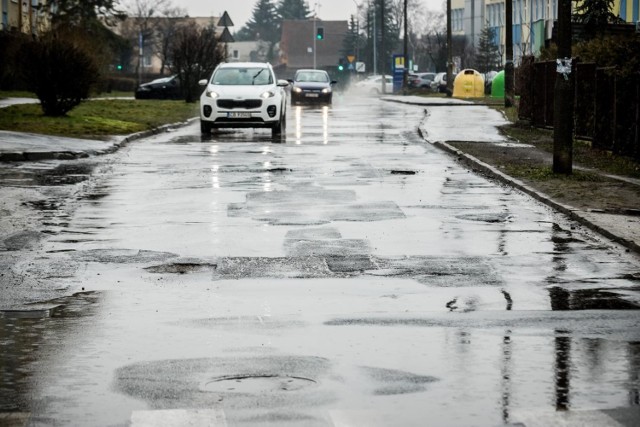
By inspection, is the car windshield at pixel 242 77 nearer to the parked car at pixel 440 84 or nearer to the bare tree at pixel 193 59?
the bare tree at pixel 193 59

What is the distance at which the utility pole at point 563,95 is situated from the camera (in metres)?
19.3

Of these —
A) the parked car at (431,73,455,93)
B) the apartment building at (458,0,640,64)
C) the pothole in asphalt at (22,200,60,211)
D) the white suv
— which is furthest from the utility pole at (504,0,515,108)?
the parked car at (431,73,455,93)

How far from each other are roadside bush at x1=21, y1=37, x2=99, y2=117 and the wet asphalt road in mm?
16169

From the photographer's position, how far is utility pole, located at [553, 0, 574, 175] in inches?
761

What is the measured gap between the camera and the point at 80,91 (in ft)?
115

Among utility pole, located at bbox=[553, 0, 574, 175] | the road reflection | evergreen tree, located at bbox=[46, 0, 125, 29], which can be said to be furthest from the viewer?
evergreen tree, located at bbox=[46, 0, 125, 29]

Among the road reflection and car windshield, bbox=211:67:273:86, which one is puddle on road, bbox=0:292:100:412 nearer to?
the road reflection

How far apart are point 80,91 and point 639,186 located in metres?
19.3

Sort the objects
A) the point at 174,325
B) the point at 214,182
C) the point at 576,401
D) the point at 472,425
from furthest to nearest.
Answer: the point at 214,182
the point at 174,325
the point at 576,401
the point at 472,425

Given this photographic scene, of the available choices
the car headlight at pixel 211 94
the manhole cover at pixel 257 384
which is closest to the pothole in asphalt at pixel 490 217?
the manhole cover at pixel 257 384

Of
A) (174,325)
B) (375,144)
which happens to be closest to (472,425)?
(174,325)

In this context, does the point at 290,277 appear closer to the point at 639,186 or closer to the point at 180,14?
the point at 639,186

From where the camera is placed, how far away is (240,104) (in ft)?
111

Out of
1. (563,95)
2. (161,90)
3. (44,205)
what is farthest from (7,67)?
(44,205)
